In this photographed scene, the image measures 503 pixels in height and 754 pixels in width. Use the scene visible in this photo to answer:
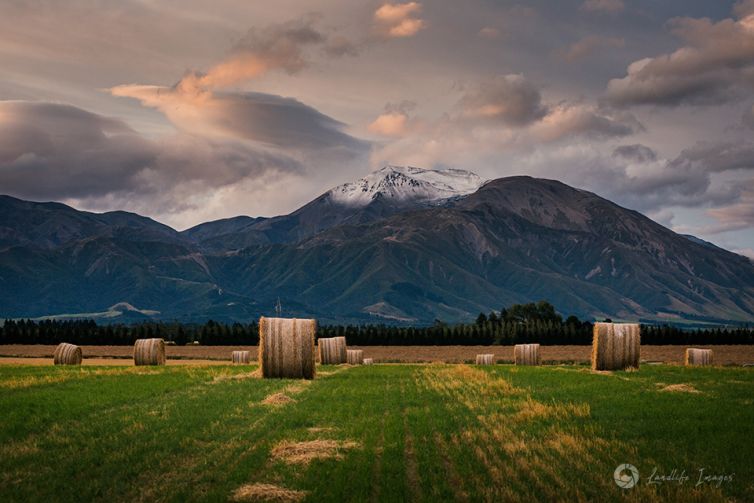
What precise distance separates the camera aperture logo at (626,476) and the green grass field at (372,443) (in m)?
0.16

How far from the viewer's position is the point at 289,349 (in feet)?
122

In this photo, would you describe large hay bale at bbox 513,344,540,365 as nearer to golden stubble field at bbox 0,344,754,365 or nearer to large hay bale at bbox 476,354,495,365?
large hay bale at bbox 476,354,495,365

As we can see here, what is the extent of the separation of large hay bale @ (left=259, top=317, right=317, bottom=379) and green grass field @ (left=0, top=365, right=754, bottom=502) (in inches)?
231

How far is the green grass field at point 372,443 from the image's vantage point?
13938 mm

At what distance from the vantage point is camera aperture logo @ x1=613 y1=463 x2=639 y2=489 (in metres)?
14.0

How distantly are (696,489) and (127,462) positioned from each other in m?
11.2

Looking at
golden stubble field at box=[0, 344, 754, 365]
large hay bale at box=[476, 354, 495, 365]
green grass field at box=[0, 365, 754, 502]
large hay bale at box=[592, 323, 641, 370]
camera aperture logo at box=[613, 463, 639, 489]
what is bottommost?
golden stubble field at box=[0, 344, 754, 365]

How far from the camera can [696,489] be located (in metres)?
13.6

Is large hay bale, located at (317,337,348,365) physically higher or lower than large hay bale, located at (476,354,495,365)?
higher

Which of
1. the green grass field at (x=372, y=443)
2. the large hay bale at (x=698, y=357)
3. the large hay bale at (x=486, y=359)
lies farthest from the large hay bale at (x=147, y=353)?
the large hay bale at (x=698, y=357)

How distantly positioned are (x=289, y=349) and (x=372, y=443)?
19322mm

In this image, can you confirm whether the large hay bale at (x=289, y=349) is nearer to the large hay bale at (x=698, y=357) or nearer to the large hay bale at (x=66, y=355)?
the large hay bale at (x=66, y=355)

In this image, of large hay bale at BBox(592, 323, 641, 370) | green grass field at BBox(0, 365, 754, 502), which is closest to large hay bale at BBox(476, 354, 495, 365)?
large hay bale at BBox(592, 323, 641, 370)

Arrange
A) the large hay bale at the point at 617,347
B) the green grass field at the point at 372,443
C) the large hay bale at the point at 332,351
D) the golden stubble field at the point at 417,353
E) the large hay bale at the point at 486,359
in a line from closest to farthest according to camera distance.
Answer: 1. the green grass field at the point at 372,443
2. the large hay bale at the point at 617,347
3. the large hay bale at the point at 332,351
4. the large hay bale at the point at 486,359
5. the golden stubble field at the point at 417,353
